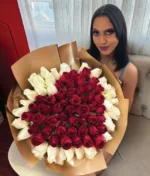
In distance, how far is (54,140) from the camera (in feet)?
2.02

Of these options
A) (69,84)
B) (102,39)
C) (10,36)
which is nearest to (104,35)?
(102,39)

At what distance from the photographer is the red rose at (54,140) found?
61cm

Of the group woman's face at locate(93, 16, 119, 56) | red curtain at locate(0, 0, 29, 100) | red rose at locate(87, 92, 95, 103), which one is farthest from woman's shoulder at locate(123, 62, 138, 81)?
red curtain at locate(0, 0, 29, 100)

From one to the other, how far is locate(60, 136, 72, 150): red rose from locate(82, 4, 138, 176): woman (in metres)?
0.28

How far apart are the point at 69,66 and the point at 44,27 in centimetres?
55

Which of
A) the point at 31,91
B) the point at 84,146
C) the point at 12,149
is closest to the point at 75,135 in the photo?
the point at 84,146

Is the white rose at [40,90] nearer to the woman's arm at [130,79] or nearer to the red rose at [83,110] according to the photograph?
the red rose at [83,110]

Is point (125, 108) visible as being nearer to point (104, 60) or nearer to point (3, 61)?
point (104, 60)

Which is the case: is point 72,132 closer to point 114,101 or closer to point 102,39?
point 114,101

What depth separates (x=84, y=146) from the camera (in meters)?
0.63

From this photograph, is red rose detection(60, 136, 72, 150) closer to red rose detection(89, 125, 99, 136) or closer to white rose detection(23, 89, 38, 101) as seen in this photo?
red rose detection(89, 125, 99, 136)

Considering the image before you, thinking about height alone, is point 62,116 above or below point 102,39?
below

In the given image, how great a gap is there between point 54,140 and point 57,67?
0.33 meters

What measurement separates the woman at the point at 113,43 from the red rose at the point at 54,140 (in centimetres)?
30
